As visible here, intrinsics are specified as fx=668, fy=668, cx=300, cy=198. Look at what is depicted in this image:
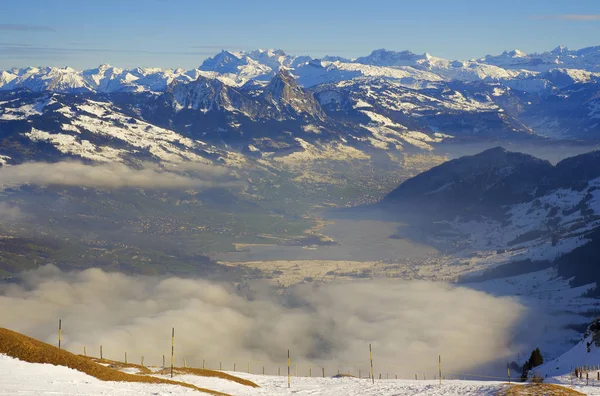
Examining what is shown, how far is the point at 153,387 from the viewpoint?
91000 mm

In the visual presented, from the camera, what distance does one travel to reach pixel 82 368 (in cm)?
9300

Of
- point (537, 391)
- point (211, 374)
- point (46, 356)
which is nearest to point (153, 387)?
point (46, 356)

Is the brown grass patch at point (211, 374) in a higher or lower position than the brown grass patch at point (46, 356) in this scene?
lower

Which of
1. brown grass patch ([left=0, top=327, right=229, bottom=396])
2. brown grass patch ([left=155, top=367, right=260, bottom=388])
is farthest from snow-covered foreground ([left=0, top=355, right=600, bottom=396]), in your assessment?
brown grass patch ([left=155, top=367, right=260, bottom=388])

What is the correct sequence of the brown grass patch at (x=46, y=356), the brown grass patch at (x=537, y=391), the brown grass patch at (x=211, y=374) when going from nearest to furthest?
the brown grass patch at (x=537, y=391) → the brown grass patch at (x=46, y=356) → the brown grass patch at (x=211, y=374)

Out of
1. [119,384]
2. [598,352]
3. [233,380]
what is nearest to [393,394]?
[233,380]

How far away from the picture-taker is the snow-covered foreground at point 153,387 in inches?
3145

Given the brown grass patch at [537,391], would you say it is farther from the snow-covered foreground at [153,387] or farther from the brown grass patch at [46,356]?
the brown grass patch at [46,356]

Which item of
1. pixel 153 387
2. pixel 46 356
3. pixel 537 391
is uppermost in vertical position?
pixel 46 356

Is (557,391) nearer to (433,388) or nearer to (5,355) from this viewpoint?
(433,388)

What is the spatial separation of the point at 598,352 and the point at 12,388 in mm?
150713

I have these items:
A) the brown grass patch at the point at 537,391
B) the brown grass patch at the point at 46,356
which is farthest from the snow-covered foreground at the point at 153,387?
the brown grass patch at the point at 537,391

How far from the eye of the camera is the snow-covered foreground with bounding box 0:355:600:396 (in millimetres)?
79875

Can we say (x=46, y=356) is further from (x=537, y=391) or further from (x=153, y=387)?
(x=537, y=391)
